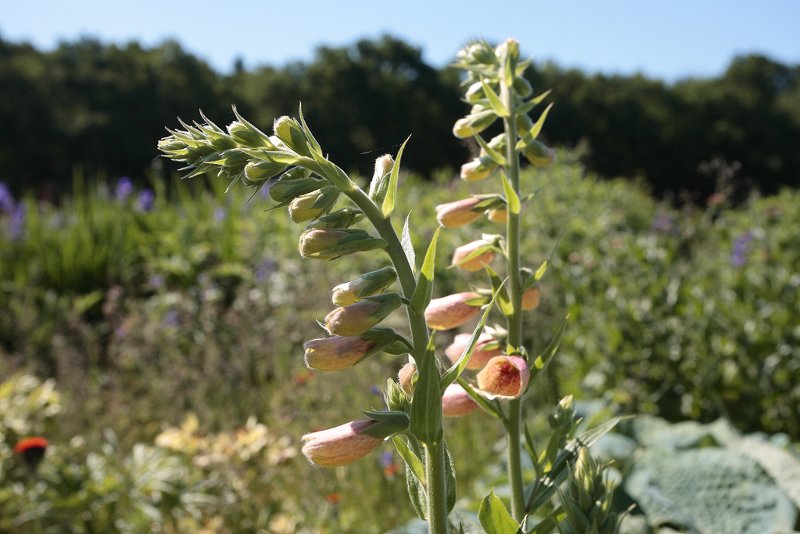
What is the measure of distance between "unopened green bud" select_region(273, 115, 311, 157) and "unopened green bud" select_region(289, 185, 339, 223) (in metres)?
0.05

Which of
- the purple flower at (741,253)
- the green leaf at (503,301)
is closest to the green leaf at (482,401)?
the green leaf at (503,301)

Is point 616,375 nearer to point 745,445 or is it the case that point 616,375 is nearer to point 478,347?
point 745,445

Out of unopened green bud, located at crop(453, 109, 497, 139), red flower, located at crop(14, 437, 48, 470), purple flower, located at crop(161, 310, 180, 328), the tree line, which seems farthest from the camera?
the tree line

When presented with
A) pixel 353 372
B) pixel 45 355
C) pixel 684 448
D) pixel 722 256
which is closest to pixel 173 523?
pixel 353 372

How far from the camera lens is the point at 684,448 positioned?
2416 mm

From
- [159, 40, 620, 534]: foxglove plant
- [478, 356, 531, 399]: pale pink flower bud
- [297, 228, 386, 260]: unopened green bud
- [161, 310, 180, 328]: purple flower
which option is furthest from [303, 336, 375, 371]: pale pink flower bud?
[161, 310, 180, 328]: purple flower

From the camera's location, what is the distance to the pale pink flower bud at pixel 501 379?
3.37 ft

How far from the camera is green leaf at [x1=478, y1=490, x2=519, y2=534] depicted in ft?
2.87

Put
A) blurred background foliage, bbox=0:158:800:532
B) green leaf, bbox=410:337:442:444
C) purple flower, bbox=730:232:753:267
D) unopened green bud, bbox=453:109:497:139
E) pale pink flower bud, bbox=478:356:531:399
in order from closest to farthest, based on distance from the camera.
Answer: green leaf, bbox=410:337:442:444 < pale pink flower bud, bbox=478:356:531:399 < unopened green bud, bbox=453:109:497:139 < blurred background foliage, bbox=0:158:800:532 < purple flower, bbox=730:232:753:267

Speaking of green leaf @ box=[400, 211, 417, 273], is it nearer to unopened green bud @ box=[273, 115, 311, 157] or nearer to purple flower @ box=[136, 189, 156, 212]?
unopened green bud @ box=[273, 115, 311, 157]

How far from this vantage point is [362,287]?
2.90ft

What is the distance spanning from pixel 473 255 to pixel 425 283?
0.35m

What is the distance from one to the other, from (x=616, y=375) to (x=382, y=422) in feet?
9.63

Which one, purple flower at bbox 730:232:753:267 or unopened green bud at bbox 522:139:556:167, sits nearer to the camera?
unopened green bud at bbox 522:139:556:167
